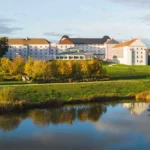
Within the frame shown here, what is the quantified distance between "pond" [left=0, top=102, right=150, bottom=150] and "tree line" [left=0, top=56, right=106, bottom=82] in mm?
13381

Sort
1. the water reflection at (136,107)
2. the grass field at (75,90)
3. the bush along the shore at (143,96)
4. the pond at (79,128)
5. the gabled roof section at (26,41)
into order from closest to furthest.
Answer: the pond at (79,128) < the water reflection at (136,107) < the grass field at (75,90) < the bush along the shore at (143,96) < the gabled roof section at (26,41)

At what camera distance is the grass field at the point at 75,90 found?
1340 inches

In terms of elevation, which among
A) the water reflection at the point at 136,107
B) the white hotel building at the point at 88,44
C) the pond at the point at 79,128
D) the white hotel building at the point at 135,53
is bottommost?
the pond at the point at 79,128

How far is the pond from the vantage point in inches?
794

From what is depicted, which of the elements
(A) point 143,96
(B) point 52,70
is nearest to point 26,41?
(B) point 52,70

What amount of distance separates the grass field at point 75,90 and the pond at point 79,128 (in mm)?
2952

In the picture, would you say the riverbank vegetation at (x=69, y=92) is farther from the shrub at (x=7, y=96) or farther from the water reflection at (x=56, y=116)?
the water reflection at (x=56, y=116)

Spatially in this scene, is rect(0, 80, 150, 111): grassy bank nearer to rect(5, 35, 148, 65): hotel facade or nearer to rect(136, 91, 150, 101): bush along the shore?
rect(136, 91, 150, 101): bush along the shore

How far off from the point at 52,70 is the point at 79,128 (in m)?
22.5

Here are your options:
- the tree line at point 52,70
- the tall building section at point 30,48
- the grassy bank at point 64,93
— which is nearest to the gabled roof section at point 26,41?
the tall building section at point 30,48

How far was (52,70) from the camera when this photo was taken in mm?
46188

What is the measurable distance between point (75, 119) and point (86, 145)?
7449mm

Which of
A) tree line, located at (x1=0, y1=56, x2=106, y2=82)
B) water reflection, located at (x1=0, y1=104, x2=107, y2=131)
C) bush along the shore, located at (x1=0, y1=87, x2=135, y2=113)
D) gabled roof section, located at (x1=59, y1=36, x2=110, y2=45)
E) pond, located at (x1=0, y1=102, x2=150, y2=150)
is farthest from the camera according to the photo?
gabled roof section, located at (x1=59, y1=36, x2=110, y2=45)

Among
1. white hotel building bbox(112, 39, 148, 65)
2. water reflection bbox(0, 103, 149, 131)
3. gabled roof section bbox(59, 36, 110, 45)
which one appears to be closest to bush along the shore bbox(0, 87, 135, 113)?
water reflection bbox(0, 103, 149, 131)
